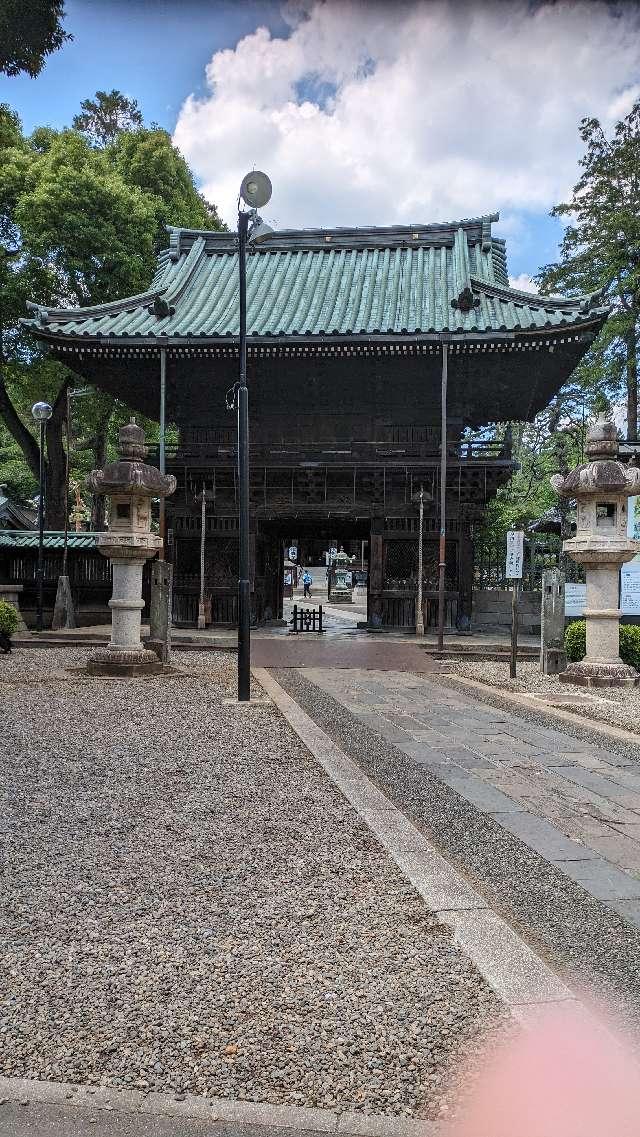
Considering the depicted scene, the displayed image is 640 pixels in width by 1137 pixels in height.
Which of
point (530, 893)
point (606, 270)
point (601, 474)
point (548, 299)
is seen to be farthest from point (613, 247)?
point (530, 893)

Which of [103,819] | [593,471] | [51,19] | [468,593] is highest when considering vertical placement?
[51,19]

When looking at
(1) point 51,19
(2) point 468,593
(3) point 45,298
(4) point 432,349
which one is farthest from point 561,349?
(3) point 45,298

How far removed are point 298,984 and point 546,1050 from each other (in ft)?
2.98

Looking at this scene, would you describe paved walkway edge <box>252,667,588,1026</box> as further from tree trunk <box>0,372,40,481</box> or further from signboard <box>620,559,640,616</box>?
tree trunk <box>0,372,40,481</box>

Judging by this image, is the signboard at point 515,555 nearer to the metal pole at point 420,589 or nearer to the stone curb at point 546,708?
the stone curb at point 546,708

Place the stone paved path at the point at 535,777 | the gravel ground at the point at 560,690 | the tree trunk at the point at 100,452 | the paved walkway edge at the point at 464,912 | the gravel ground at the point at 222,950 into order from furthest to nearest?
the tree trunk at the point at 100,452 → the gravel ground at the point at 560,690 → the stone paved path at the point at 535,777 → the paved walkway edge at the point at 464,912 → the gravel ground at the point at 222,950

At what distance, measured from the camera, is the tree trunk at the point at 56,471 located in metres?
22.8

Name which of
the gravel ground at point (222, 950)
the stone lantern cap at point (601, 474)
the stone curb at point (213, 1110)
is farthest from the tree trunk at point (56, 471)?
the stone curb at point (213, 1110)

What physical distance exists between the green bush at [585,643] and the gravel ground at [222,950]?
27.7 ft

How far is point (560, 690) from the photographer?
10.8 metres

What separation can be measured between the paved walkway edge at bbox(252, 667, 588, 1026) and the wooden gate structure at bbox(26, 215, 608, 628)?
13.1 m

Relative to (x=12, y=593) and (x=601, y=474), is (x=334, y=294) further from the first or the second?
(x=12, y=593)

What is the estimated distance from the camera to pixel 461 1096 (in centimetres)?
213

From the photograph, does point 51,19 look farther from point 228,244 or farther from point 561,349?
point 228,244
